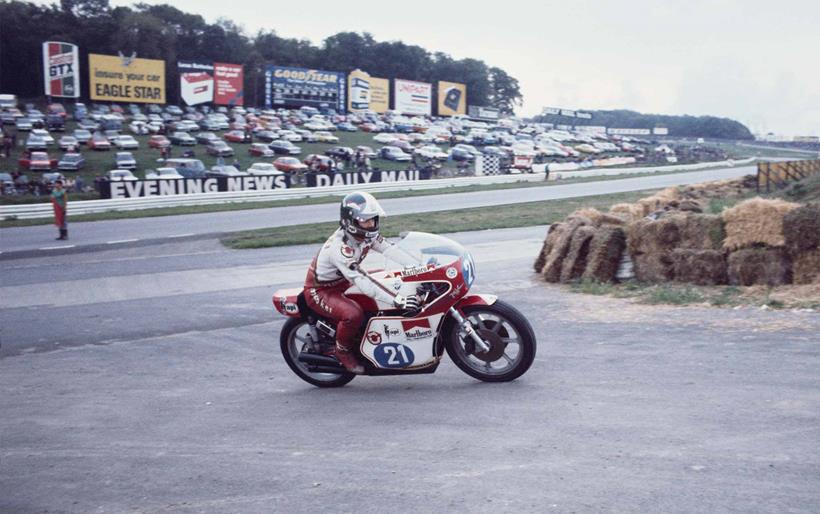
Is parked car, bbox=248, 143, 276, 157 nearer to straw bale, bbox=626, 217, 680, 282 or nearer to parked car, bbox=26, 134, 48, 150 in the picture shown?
parked car, bbox=26, 134, 48, 150

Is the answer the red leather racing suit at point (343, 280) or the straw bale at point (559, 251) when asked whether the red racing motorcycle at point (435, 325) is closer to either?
the red leather racing suit at point (343, 280)

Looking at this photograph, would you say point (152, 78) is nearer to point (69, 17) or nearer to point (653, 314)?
point (69, 17)

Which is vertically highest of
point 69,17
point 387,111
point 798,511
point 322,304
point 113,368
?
point 69,17

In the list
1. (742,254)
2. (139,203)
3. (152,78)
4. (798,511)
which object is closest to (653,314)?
(742,254)

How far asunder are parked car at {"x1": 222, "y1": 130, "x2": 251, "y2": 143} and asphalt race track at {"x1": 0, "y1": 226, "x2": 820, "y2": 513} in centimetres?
5462

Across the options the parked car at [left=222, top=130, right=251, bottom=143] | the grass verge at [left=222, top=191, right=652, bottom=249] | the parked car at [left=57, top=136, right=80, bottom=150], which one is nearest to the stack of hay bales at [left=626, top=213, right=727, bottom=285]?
the grass verge at [left=222, top=191, right=652, bottom=249]

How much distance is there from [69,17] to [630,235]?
316 feet

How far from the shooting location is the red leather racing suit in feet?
21.4

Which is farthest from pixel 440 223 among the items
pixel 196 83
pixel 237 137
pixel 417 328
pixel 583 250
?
pixel 196 83

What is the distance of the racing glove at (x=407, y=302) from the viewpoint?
640cm

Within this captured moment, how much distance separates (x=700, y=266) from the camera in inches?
448

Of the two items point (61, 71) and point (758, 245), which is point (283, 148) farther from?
point (758, 245)

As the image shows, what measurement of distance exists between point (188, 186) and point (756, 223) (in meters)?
29.7

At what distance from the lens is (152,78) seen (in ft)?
Result: 226
